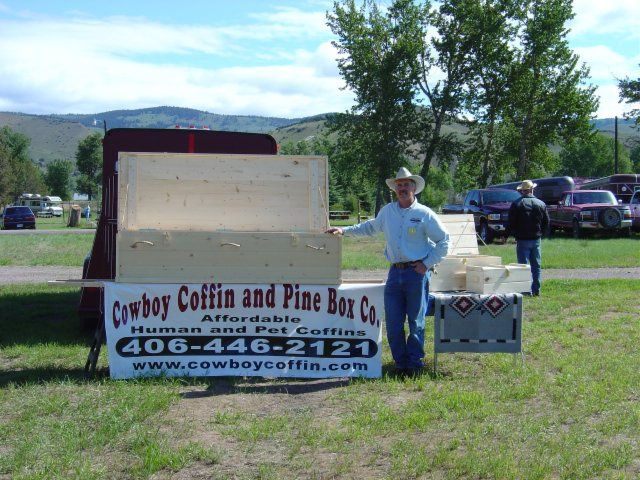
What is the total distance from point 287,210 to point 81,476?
3622mm

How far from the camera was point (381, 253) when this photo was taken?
20922 mm

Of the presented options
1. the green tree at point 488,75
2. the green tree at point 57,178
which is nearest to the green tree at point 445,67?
the green tree at point 488,75

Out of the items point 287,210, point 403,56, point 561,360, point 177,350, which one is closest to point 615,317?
point 561,360

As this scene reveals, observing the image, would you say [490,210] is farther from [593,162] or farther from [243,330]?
[593,162]

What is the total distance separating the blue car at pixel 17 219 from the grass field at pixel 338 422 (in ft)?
132

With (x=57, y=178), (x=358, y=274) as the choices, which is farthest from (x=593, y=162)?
(x=358, y=274)

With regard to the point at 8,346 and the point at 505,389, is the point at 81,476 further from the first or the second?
the point at 8,346

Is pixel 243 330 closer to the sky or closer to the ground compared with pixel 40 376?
closer to the sky

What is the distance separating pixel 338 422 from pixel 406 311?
1.81 metres

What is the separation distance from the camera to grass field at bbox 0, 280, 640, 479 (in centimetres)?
470

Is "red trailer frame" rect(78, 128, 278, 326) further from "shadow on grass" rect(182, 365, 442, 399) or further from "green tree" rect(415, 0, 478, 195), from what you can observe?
"green tree" rect(415, 0, 478, 195)

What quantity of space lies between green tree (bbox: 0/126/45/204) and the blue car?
127ft

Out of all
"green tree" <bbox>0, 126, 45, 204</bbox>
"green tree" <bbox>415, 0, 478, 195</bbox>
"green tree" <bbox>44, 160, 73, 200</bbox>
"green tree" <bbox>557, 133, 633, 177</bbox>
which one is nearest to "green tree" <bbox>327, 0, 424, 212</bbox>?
"green tree" <bbox>415, 0, 478, 195</bbox>

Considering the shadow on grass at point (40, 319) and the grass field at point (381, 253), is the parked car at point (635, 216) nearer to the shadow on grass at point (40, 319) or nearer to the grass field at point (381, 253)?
the grass field at point (381, 253)
